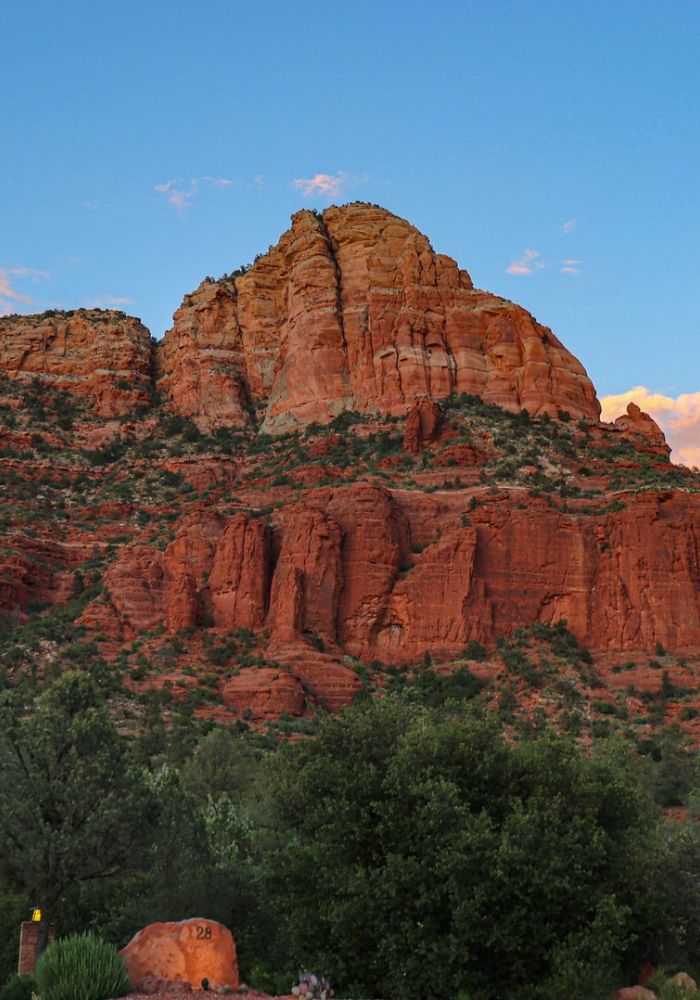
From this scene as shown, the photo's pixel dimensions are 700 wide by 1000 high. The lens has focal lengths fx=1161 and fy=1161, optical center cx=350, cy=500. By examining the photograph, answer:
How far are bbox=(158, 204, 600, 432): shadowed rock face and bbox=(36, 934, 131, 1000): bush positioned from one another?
77.3m

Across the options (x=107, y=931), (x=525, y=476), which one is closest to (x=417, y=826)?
(x=107, y=931)

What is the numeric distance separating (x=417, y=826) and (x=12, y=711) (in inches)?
410

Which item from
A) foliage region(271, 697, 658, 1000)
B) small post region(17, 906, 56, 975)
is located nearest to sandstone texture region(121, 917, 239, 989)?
foliage region(271, 697, 658, 1000)

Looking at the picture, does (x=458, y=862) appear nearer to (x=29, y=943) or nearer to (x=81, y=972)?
(x=81, y=972)

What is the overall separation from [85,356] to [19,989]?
10357cm

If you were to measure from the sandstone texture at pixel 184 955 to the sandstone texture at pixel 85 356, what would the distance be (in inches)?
3733

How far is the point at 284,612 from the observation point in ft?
243

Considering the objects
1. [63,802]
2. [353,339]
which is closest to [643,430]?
[353,339]

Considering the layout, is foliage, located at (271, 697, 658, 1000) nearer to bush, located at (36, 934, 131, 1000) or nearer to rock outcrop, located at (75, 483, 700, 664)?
bush, located at (36, 934, 131, 1000)

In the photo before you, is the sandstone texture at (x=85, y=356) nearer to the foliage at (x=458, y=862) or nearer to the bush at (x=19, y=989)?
the foliage at (x=458, y=862)

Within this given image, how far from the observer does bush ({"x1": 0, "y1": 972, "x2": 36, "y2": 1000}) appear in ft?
67.7

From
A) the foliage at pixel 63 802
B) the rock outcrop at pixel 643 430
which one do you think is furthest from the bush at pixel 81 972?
the rock outcrop at pixel 643 430

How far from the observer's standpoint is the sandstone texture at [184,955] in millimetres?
21281

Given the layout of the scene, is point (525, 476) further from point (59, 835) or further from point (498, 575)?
point (59, 835)
